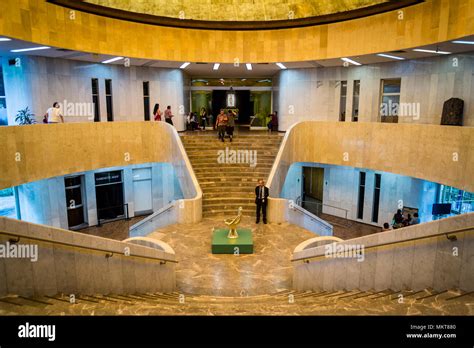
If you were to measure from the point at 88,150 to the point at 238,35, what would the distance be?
9.47 m

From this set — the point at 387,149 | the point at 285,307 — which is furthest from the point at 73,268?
the point at 387,149

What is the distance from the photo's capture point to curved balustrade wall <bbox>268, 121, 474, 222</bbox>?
11812mm

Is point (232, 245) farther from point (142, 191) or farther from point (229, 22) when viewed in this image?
point (229, 22)

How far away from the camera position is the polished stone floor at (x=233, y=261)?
9.45 meters

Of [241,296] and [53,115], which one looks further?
[53,115]

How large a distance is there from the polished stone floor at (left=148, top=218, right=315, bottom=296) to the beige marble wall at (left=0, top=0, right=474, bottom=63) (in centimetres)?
864

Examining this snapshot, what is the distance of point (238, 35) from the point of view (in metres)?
18.4

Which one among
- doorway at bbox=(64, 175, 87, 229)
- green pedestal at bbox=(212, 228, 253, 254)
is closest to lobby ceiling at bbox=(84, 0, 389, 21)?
doorway at bbox=(64, 175, 87, 229)

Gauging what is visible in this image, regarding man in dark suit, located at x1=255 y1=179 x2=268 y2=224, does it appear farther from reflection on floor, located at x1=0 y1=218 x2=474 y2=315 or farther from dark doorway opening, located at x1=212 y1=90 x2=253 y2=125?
dark doorway opening, located at x1=212 y1=90 x2=253 y2=125

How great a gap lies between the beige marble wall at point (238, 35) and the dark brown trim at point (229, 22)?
0.22 m

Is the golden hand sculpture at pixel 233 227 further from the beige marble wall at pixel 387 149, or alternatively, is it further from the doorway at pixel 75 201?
the doorway at pixel 75 201

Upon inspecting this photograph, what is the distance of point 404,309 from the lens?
507 centimetres
